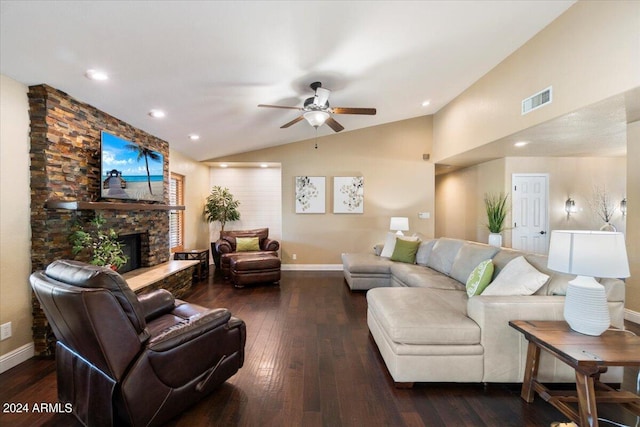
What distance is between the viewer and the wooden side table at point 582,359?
1500 millimetres

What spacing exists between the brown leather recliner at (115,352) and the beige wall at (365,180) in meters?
4.37

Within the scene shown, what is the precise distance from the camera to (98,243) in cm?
299

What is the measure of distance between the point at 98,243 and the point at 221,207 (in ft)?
11.1

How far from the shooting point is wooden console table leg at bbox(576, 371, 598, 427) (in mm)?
1494

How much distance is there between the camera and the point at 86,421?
164 cm

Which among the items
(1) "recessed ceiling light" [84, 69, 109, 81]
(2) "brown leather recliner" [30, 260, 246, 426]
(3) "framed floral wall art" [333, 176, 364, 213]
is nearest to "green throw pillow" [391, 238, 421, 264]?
(3) "framed floral wall art" [333, 176, 364, 213]

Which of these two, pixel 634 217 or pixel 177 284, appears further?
pixel 177 284

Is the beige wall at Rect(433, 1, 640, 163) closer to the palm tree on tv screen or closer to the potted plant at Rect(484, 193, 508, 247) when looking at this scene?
the potted plant at Rect(484, 193, 508, 247)

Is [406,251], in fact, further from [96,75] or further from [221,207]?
[96,75]

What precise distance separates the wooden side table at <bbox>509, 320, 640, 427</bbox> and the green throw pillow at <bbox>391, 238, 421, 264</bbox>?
2.59 m

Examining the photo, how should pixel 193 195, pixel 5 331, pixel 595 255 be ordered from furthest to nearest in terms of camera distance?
pixel 193 195
pixel 5 331
pixel 595 255

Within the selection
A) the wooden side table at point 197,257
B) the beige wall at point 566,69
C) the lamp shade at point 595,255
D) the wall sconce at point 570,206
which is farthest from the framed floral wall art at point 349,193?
the lamp shade at point 595,255

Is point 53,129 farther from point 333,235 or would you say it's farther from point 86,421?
point 333,235

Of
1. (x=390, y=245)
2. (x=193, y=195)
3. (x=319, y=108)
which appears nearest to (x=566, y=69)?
(x=319, y=108)
